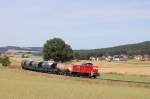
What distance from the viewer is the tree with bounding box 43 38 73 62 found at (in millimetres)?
134625

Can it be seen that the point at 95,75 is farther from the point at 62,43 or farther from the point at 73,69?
the point at 62,43

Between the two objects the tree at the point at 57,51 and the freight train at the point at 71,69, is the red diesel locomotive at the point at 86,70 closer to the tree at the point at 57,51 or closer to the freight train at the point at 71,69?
the freight train at the point at 71,69

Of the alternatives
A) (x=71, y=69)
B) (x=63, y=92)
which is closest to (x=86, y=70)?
(x=71, y=69)

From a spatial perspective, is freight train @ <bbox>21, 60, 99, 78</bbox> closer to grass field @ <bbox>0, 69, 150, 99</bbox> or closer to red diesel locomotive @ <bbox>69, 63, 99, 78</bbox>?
red diesel locomotive @ <bbox>69, 63, 99, 78</bbox>

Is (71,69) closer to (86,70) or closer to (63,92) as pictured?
(86,70)

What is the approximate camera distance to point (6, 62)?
110688mm

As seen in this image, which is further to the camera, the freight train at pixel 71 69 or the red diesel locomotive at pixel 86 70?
the freight train at pixel 71 69

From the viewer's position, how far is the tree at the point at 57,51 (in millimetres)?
134625

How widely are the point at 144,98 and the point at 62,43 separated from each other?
11816 centimetres

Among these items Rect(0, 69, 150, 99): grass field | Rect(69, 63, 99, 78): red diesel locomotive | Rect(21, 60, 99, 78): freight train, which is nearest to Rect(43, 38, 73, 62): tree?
Rect(21, 60, 99, 78): freight train

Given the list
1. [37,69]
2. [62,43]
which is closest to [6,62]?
[37,69]

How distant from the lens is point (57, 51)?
13775 centimetres

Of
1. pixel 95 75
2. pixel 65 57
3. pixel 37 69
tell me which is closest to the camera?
pixel 95 75

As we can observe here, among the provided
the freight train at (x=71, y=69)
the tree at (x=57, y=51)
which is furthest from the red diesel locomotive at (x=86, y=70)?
the tree at (x=57, y=51)
